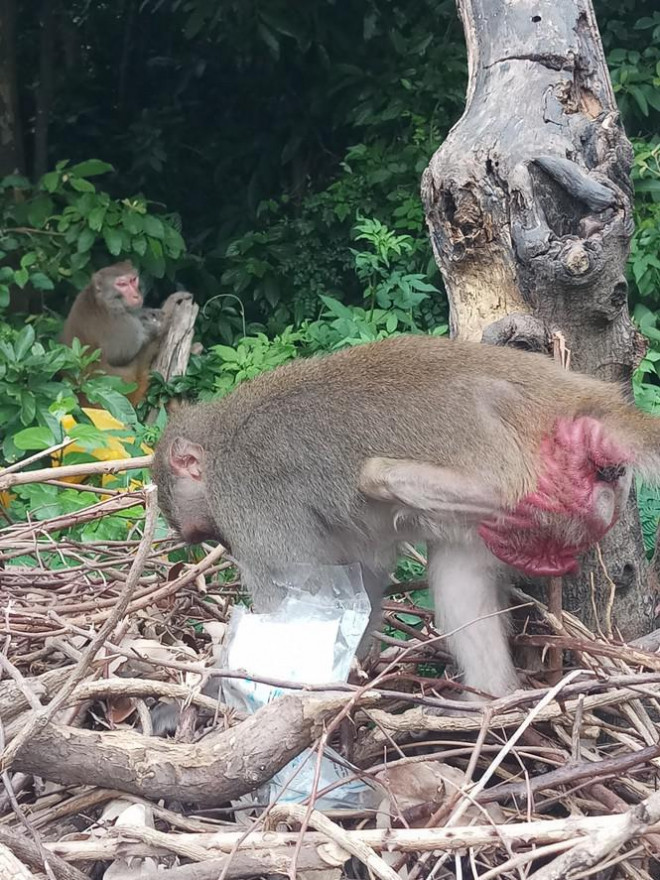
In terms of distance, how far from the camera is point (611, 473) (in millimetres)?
2445

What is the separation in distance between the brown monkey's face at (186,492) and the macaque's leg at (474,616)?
611mm

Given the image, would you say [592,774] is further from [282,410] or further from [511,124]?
[511,124]

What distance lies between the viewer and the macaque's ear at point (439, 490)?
241cm

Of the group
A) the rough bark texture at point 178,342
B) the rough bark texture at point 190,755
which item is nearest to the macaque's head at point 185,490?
the rough bark texture at point 190,755

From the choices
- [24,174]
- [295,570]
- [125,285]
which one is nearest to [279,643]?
[295,570]

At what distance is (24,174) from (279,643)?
257 inches

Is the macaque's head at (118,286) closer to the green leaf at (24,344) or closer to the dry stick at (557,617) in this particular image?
the green leaf at (24,344)

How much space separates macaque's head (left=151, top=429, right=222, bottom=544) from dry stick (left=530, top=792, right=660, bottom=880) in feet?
4.16

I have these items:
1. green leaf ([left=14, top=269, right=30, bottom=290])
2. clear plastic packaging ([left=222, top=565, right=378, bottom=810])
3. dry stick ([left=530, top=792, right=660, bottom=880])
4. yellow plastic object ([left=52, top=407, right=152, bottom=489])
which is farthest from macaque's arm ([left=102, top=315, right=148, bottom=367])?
dry stick ([left=530, top=792, right=660, bottom=880])

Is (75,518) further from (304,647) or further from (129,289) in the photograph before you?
(129,289)

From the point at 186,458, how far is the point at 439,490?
2.36ft

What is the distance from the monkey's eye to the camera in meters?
2.41

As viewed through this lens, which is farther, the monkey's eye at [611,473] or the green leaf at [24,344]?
the green leaf at [24,344]

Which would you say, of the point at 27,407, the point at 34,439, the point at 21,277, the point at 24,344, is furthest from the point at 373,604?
the point at 21,277
